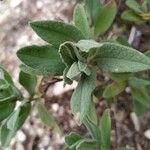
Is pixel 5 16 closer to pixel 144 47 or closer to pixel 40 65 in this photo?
pixel 144 47

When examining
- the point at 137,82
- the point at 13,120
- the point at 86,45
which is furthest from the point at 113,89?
the point at 86,45

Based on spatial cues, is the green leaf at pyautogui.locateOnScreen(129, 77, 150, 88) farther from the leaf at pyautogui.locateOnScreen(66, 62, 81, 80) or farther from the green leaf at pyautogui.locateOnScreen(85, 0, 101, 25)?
the leaf at pyautogui.locateOnScreen(66, 62, 81, 80)

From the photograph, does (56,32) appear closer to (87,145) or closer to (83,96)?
(83,96)

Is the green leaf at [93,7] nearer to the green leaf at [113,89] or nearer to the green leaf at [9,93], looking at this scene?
the green leaf at [113,89]

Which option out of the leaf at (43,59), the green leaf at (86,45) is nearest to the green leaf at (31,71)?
the leaf at (43,59)

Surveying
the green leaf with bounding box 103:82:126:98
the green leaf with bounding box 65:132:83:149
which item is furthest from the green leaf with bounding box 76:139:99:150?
the green leaf with bounding box 103:82:126:98
